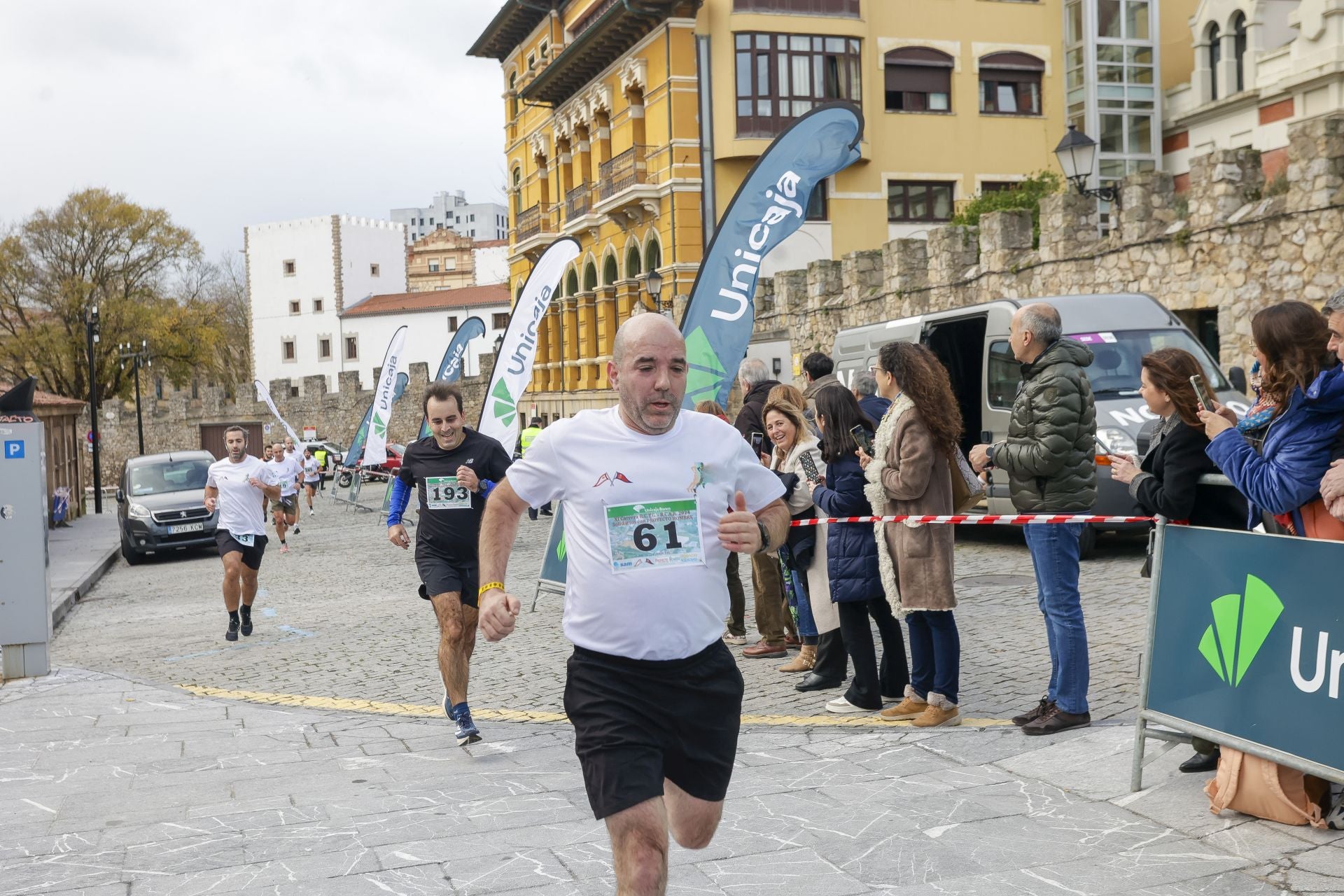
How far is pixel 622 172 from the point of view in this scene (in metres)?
39.8

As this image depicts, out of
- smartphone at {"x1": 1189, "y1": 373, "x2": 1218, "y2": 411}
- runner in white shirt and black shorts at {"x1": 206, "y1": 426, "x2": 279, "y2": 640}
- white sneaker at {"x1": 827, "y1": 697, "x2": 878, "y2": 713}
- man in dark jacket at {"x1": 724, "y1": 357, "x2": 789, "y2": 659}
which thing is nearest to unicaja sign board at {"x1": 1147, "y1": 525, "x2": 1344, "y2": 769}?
smartphone at {"x1": 1189, "y1": 373, "x2": 1218, "y2": 411}

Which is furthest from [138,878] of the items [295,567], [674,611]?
[295,567]

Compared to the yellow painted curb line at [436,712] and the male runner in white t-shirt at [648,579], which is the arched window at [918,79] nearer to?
the yellow painted curb line at [436,712]

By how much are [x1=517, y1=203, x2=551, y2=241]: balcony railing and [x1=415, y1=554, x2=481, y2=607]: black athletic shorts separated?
41845 millimetres

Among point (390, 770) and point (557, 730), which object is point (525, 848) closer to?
point (390, 770)

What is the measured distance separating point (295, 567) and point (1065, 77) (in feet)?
97.2

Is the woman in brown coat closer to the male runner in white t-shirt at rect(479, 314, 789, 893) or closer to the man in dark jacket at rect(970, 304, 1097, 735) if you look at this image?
the man in dark jacket at rect(970, 304, 1097, 735)

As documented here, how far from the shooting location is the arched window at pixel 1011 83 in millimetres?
38875

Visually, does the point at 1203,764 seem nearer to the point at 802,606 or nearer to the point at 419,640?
the point at 802,606

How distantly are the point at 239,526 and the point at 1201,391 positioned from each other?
29.0 ft

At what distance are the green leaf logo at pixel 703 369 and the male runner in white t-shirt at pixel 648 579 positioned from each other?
683 centimetres

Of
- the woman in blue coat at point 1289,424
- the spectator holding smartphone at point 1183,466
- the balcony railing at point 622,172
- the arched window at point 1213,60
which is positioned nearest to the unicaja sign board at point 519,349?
the spectator holding smartphone at point 1183,466

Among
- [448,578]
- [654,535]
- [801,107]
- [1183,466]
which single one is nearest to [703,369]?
[448,578]

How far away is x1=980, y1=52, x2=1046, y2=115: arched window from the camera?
128 ft
